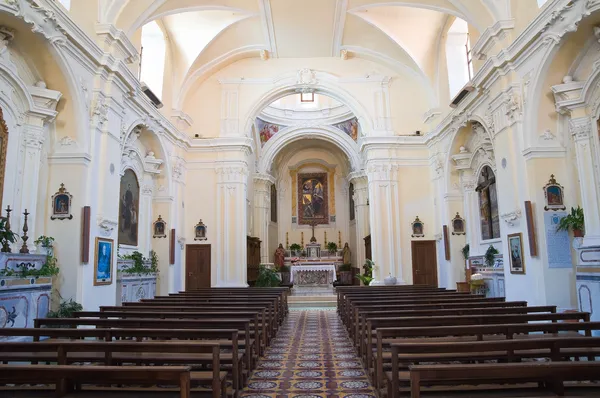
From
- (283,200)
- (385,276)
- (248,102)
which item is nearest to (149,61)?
(248,102)

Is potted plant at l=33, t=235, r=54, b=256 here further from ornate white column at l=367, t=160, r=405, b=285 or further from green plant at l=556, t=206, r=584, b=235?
ornate white column at l=367, t=160, r=405, b=285

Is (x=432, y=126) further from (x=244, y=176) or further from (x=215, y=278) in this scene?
(x=215, y=278)

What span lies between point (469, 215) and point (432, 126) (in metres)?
3.76

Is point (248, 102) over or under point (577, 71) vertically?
over

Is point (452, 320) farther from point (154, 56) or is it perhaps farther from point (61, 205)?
point (154, 56)

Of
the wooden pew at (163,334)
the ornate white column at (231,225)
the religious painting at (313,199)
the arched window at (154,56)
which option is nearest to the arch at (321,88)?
the ornate white column at (231,225)

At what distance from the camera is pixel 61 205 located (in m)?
8.41

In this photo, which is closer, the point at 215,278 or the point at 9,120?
the point at 9,120

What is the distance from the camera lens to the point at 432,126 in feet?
51.7

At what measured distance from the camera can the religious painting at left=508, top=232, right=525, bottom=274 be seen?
8895mm

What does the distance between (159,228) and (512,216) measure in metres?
9.61

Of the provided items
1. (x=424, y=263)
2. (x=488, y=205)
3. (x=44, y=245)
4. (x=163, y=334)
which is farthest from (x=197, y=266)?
(x=163, y=334)

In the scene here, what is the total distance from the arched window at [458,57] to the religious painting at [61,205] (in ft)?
36.3

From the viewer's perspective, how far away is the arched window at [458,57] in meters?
13.9
